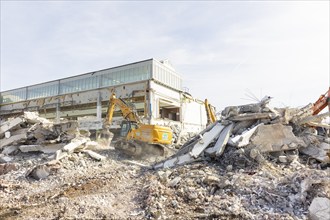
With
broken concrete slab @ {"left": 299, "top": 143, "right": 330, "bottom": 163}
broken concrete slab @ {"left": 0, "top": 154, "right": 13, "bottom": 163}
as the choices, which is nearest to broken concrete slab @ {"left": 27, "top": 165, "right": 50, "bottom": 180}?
broken concrete slab @ {"left": 0, "top": 154, "right": 13, "bottom": 163}

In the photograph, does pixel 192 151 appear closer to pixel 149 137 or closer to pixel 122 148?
pixel 149 137

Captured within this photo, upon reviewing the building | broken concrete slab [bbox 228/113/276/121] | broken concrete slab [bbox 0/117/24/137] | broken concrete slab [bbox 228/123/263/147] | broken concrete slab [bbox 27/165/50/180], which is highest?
the building

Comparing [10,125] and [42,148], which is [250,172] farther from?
[10,125]

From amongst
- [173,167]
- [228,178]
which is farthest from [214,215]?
[173,167]

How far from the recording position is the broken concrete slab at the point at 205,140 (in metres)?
7.92

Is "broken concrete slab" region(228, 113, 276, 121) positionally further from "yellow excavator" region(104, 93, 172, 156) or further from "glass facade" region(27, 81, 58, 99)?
"glass facade" region(27, 81, 58, 99)

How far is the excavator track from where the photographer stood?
36.7ft

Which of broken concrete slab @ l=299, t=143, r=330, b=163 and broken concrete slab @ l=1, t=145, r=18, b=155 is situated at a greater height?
broken concrete slab @ l=299, t=143, r=330, b=163

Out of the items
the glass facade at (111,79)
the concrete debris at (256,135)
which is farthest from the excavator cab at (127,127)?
the glass facade at (111,79)

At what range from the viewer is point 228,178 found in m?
6.07

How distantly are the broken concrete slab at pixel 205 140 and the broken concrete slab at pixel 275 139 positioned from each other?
128 cm

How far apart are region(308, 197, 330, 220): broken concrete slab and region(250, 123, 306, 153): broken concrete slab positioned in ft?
9.09

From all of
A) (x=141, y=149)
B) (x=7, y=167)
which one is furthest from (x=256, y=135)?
(x=7, y=167)

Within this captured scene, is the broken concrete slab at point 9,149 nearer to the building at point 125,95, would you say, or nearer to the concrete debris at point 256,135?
the concrete debris at point 256,135
